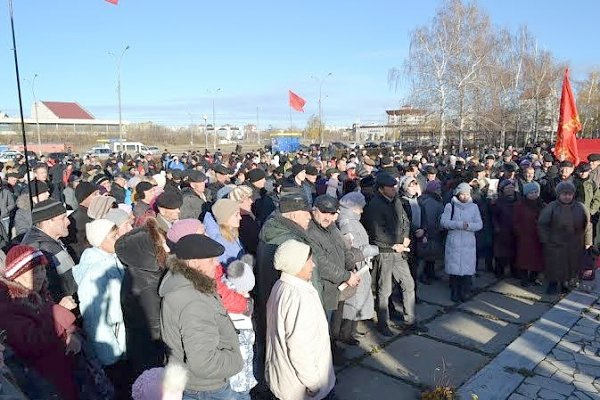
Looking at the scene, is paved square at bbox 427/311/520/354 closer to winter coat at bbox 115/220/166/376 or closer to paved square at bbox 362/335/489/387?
paved square at bbox 362/335/489/387

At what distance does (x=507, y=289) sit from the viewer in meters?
6.65

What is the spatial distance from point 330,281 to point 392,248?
4.35ft

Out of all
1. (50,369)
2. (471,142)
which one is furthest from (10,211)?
(471,142)

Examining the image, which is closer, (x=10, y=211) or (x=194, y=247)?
(x=194, y=247)

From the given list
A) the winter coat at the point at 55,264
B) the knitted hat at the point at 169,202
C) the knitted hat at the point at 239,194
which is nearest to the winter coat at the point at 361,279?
the knitted hat at the point at 239,194

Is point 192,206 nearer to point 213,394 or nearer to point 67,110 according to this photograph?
point 213,394

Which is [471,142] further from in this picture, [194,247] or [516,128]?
[194,247]

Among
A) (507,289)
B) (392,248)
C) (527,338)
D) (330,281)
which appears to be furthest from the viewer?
(507,289)

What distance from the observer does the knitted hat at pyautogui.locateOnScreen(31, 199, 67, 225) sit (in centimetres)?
372

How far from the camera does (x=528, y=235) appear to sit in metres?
6.65

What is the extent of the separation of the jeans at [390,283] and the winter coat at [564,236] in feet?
7.34

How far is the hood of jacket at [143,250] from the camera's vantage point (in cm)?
307

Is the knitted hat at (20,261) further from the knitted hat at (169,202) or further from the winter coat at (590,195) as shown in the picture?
the winter coat at (590,195)

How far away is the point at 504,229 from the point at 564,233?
3.15ft
